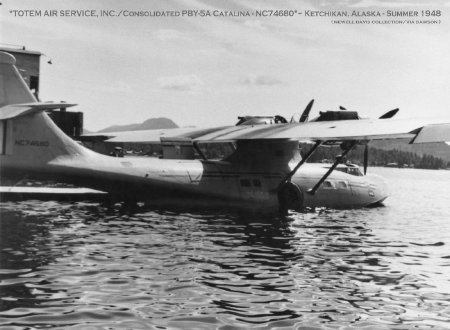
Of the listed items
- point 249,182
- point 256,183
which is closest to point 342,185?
point 256,183

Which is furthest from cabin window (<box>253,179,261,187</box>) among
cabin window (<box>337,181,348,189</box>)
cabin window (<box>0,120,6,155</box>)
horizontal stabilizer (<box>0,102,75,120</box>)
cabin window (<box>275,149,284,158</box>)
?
cabin window (<box>0,120,6,155</box>)

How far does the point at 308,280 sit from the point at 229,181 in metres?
13.6

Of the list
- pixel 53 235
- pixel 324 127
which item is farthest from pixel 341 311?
pixel 324 127

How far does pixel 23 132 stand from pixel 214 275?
12546mm

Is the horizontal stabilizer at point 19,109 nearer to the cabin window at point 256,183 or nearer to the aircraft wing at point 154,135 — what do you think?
the aircraft wing at point 154,135

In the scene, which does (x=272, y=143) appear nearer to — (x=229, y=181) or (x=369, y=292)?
(x=229, y=181)

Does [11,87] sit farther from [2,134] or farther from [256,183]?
[256,183]

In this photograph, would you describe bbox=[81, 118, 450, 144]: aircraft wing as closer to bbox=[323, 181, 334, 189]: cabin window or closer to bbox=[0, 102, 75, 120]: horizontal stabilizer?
bbox=[323, 181, 334, 189]: cabin window

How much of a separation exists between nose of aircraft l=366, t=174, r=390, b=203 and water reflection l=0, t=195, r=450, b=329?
9481 millimetres

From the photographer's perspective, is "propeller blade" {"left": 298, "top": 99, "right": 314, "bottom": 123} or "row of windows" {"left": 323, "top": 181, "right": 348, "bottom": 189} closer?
"propeller blade" {"left": 298, "top": 99, "right": 314, "bottom": 123}

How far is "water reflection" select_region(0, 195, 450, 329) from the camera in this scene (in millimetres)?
9320

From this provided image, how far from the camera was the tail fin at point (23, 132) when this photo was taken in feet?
67.3

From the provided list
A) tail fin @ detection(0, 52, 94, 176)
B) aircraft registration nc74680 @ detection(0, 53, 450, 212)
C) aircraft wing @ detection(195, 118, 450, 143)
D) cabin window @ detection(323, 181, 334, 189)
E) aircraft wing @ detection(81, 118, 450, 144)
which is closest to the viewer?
aircraft wing @ detection(195, 118, 450, 143)

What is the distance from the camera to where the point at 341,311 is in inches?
389
